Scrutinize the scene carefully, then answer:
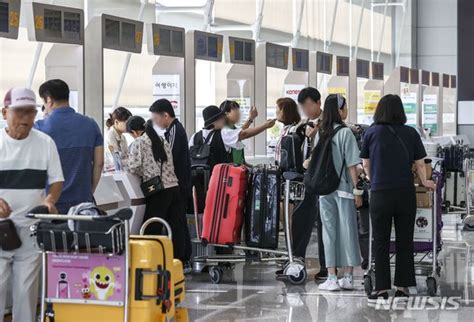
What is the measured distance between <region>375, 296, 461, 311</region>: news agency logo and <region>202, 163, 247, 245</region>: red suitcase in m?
1.45

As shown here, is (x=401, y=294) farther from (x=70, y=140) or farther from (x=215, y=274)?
(x=70, y=140)

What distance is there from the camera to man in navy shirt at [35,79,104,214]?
19.4 ft

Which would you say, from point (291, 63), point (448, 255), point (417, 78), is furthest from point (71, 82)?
point (417, 78)

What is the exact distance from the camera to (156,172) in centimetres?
782

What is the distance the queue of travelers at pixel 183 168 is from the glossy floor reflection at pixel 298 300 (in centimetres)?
23

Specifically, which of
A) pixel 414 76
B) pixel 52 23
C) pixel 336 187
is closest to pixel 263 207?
pixel 336 187

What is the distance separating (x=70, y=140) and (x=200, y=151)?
9.63 feet

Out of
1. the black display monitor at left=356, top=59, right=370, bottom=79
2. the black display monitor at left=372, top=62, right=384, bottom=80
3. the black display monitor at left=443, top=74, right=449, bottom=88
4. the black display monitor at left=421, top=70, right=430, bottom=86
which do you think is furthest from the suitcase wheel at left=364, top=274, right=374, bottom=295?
the black display monitor at left=443, top=74, right=449, bottom=88

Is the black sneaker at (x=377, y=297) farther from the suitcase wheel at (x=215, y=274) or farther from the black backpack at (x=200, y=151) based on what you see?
the black backpack at (x=200, y=151)

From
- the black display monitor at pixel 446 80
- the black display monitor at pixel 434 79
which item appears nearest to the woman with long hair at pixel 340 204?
the black display monitor at pixel 434 79

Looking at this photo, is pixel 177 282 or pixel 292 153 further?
pixel 292 153

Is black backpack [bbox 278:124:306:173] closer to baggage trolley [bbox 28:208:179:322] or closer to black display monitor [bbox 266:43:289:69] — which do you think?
baggage trolley [bbox 28:208:179:322]

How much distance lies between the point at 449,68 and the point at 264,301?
2093 cm

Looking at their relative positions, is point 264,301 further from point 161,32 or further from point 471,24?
point 471,24
